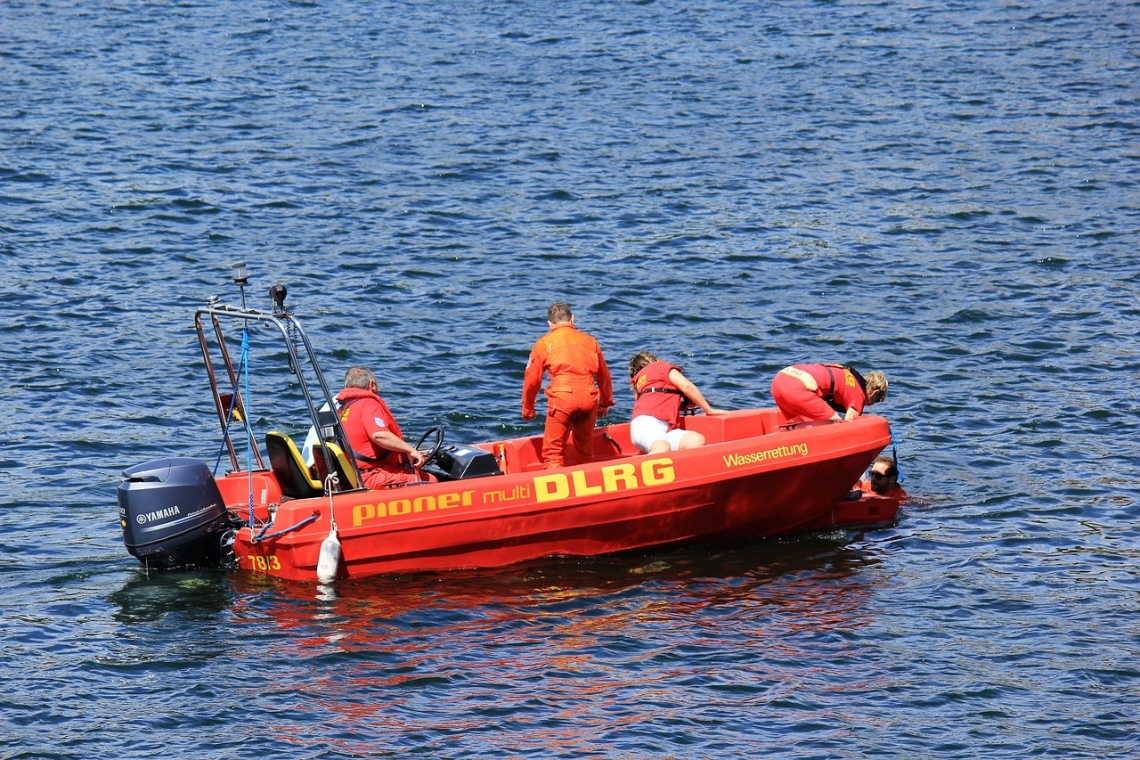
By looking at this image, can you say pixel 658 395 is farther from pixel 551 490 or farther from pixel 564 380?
pixel 551 490

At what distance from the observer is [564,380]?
10492 millimetres

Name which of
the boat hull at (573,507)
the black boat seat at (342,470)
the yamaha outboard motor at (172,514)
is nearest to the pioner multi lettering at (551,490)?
the boat hull at (573,507)

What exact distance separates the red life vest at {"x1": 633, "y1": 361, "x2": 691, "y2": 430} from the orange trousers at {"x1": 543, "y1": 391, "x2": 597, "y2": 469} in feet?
1.66

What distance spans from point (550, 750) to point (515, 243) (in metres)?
11.1

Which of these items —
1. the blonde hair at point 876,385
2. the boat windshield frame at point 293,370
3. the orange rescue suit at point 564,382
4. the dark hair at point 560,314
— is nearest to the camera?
the boat windshield frame at point 293,370

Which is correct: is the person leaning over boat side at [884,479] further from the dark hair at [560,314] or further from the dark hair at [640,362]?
the dark hair at [560,314]

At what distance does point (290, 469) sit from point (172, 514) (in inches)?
33.0

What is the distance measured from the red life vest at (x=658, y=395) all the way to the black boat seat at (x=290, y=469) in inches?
104

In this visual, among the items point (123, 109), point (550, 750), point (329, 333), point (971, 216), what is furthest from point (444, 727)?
point (123, 109)

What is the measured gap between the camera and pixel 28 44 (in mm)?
25484

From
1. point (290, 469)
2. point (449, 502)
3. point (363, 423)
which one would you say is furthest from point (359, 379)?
point (449, 502)

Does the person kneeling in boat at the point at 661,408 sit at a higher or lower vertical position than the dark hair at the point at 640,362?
lower

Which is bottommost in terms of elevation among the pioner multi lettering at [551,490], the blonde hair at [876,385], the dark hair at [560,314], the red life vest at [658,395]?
the pioner multi lettering at [551,490]

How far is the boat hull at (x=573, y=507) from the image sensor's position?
9.73 meters
